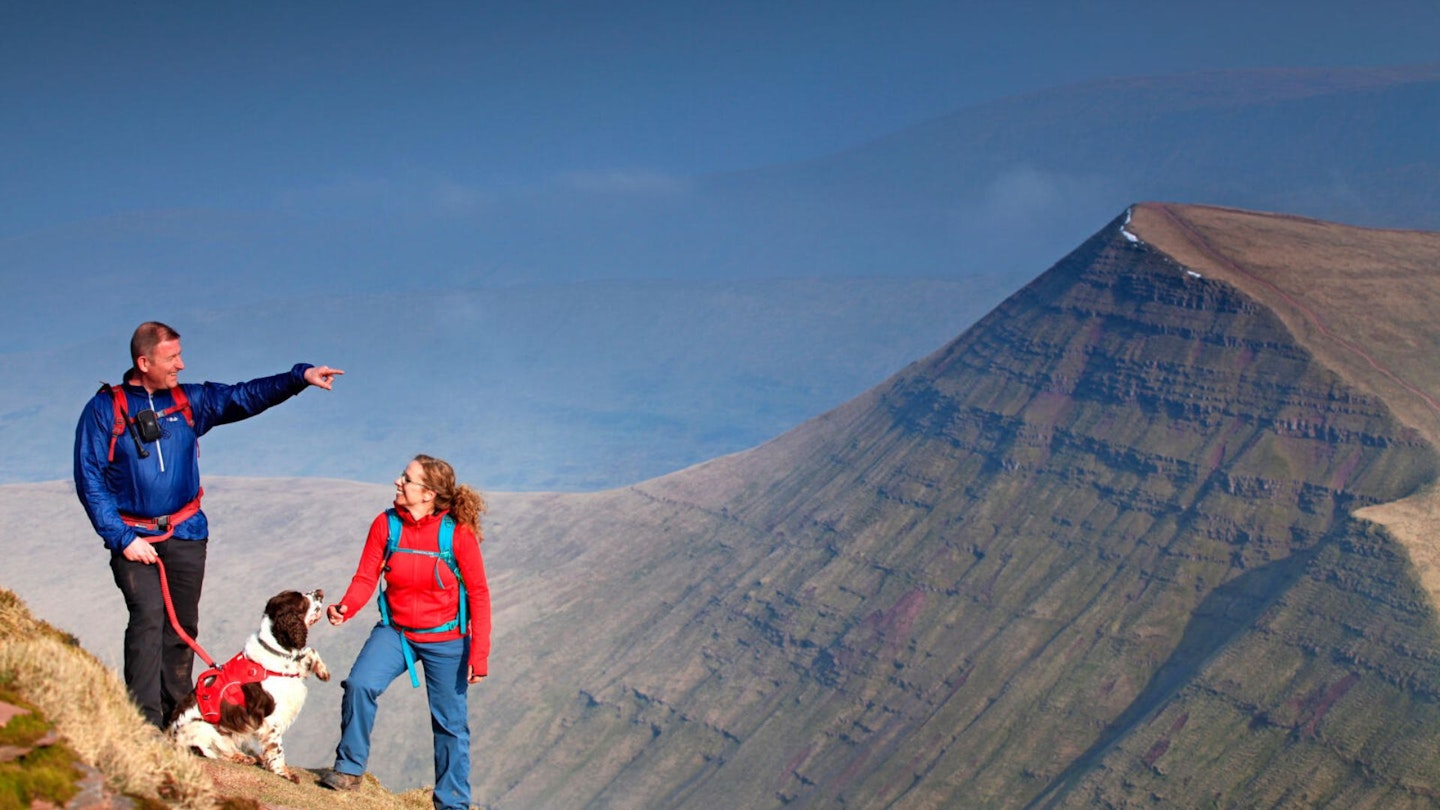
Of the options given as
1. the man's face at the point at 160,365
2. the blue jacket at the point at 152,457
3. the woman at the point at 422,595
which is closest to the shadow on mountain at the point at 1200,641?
the woman at the point at 422,595

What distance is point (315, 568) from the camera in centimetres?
19838

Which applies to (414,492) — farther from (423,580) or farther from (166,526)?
(166,526)

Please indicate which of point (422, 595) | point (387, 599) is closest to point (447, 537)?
point (422, 595)

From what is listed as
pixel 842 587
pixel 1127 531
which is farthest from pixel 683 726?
pixel 1127 531

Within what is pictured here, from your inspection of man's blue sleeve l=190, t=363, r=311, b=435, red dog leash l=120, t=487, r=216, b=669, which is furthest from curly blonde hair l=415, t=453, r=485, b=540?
red dog leash l=120, t=487, r=216, b=669

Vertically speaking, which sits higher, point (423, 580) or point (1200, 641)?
point (423, 580)

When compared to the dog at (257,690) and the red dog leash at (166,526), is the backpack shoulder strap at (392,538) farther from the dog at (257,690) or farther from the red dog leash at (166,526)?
the red dog leash at (166,526)

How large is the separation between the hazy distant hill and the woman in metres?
62.7

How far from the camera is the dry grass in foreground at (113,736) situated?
12406 mm

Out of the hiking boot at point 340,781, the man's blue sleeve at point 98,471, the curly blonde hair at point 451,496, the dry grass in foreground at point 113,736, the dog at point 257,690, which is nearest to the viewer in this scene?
the dry grass in foreground at point 113,736

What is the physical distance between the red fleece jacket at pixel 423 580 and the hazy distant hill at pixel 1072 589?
62928 mm

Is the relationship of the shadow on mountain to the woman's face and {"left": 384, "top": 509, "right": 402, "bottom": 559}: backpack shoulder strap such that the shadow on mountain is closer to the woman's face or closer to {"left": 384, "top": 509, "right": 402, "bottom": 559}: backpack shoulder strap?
{"left": 384, "top": 509, "right": 402, "bottom": 559}: backpack shoulder strap

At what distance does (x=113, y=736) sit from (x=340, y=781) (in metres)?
4.78

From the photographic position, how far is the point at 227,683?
15703mm
